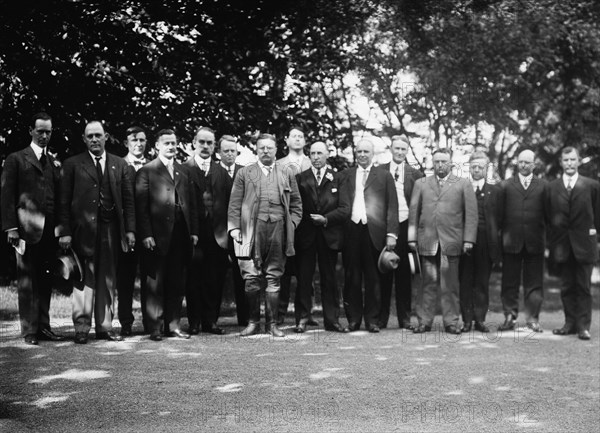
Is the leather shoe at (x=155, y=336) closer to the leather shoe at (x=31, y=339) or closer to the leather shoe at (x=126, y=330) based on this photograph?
the leather shoe at (x=126, y=330)

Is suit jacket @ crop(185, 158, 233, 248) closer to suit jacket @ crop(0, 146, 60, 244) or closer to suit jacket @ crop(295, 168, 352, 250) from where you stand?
suit jacket @ crop(295, 168, 352, 250)

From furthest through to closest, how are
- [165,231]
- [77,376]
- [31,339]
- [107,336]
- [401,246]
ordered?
[401,246] < [165,231] < [107,336] < [31,339] < [77,376]

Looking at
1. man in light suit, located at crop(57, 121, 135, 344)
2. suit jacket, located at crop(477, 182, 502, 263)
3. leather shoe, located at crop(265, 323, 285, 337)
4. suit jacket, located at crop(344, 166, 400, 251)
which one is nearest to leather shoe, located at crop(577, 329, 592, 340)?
suit jacket, located at crop(477, 182, 502, 263)

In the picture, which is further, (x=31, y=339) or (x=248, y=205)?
(x=248, y=205)

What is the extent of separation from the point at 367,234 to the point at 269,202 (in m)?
1.47

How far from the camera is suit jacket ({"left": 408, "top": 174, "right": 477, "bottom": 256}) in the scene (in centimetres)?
985

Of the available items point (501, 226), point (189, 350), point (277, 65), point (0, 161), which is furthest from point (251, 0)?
point (189, 350)

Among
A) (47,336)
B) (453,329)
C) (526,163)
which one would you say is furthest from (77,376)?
(526,163)

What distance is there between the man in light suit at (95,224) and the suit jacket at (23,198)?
232mm

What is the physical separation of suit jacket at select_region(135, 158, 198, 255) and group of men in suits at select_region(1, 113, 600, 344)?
2 cm

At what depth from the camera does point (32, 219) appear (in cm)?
829

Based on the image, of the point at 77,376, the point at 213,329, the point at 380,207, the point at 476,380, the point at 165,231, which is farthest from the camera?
the point at 380,207

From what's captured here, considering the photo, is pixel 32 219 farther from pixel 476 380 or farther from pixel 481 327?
pixel 481 327

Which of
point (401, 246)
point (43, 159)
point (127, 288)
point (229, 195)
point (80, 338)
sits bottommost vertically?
point (80, 338)
